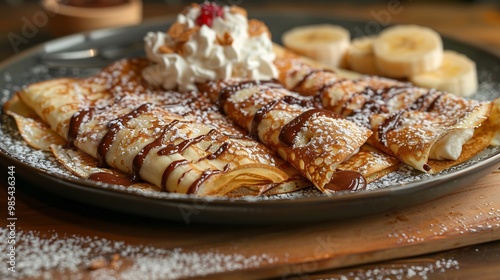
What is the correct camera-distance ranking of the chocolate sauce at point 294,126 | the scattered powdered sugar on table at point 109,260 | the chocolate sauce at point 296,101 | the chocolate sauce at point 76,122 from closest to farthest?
1. the scattered powdered sugar on table at point 109,260
2. the chocolate sauce at point 294,126
3. the chocolate sauce at point 76,122
4. the chocolate sauce at point 296,101

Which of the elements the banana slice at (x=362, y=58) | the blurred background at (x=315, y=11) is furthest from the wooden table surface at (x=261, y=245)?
the blurred background at (x=315, y=11)

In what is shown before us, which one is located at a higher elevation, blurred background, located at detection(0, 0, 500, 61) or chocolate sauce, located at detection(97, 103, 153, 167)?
chocolate sauce, located at detection(97, 103, 153, 167)

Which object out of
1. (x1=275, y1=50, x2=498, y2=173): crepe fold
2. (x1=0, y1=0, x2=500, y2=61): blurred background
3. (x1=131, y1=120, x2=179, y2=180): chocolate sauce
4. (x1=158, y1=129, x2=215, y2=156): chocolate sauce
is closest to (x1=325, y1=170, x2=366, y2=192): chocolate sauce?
(x1=275, y1=50, x2=498, y2=173): crepe fold

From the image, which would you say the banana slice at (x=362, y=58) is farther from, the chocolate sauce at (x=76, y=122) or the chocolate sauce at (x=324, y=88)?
Answer: the chocolate sauce at (x=76, y=122)

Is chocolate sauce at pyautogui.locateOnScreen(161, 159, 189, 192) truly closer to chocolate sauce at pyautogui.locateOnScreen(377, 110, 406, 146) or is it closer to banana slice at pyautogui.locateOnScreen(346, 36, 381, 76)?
chocolate sauce at pyautogui.locateOnScreen(377, 110, 406, 146)

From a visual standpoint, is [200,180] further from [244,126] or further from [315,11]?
[315,11]

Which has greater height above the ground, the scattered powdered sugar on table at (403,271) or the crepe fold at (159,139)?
the crepe fold at (159,139)
